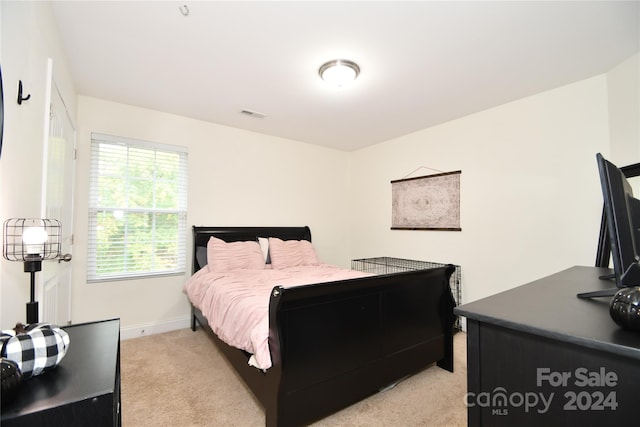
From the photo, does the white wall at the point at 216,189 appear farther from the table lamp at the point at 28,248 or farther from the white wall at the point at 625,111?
the white wall at the point at 625,111

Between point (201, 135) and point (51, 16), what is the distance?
6.08 feet

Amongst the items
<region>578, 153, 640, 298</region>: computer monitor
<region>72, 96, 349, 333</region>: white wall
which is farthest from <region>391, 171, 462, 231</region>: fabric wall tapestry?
<region>578, 153, 640, 298</region>: computer monitor

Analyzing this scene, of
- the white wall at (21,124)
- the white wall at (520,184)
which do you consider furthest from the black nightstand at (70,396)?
the white wall at (520,184)

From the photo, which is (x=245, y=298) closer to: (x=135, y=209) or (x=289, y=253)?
(x=289, y=253)

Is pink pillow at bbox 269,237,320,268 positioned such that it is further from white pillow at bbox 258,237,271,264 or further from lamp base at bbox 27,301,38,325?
lamp base at bbox 27,301,38,325

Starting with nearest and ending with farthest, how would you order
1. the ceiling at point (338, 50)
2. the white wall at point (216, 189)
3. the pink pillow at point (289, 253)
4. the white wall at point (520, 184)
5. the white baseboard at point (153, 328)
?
the ceiling at point (338, 50), the white wall at point (520, 184), the white wall at point (216, 189), the white baseboard at point (153, 328), the pink pillow at point (289, 253)

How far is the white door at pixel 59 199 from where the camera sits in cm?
177

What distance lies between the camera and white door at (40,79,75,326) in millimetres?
1773

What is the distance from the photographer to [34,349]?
0.79 m

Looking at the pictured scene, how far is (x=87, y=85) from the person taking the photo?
271 cm

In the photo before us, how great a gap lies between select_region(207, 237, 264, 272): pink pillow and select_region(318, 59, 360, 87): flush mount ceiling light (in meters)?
2.10

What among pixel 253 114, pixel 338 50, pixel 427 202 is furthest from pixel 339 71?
pixel 427 202

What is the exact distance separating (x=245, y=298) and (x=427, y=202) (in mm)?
2615

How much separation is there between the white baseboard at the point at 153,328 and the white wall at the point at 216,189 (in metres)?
0.01
